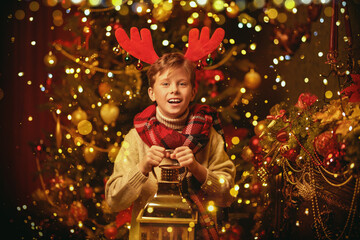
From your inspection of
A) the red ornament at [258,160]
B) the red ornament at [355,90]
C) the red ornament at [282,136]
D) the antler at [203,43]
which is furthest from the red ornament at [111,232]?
the red ornament at [355,90]

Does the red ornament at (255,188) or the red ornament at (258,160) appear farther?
the red ornament at (255,188)

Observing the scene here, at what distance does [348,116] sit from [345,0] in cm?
75

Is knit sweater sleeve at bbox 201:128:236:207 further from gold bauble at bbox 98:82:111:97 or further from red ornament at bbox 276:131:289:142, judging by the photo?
gold bauble at bbox 98:82:111:97

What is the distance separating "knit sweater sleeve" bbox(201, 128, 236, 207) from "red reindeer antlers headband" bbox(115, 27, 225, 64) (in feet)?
1.19

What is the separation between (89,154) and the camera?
2.77 metres

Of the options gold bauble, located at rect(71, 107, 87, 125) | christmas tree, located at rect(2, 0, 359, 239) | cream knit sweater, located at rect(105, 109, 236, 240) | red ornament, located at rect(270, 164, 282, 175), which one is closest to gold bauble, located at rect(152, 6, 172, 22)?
christmas tree, located at rect(2, 0, 359, 239)

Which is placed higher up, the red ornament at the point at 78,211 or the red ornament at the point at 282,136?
the red ornament at the point at 282,136

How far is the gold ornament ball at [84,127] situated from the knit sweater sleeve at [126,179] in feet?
2.69

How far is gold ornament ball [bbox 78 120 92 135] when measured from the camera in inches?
110

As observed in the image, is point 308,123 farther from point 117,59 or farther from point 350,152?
point 117,59

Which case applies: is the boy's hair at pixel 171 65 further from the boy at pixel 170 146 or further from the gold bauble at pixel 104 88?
the gold bauble at pixel 104 88

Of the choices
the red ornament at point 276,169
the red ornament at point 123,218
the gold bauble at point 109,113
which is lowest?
the red ornament at point 123,218

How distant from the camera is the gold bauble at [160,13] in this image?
2.74 m

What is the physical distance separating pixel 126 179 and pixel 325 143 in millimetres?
830
